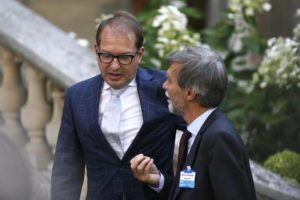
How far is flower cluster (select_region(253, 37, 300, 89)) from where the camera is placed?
20.7 feet

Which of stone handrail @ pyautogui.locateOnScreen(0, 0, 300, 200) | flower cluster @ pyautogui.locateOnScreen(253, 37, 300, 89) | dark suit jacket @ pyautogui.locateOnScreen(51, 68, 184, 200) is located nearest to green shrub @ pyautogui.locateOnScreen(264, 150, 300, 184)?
stone handrail @ pyautogui.locateOnScreen(0, 0, 300, 200)

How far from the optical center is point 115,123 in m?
3.97

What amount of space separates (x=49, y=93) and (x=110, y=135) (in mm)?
1570

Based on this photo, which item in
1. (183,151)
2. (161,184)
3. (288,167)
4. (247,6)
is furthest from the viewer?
(247,6)

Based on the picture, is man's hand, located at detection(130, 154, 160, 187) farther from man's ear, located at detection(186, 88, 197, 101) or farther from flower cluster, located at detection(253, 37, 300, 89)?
flower cluster, located at detection(253, 37, 300, 89)

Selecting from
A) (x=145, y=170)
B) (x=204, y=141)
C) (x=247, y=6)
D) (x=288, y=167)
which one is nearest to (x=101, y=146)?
(x=145, y=170)

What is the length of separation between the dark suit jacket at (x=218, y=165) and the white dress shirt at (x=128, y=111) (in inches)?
13.8

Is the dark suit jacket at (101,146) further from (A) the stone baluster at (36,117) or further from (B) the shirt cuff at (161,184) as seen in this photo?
(A) the stone baluster at (36,117)

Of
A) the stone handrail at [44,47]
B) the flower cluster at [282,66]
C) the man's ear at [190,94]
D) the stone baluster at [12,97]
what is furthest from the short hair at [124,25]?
the flower cluster at [282,66]

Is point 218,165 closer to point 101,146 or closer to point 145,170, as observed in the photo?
point 145,170

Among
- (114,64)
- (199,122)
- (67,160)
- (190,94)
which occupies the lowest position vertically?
(67,160)

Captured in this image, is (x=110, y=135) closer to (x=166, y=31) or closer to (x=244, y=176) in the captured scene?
(x=244, y=176)

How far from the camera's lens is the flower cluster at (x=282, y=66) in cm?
630

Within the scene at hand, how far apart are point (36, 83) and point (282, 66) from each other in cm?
179
